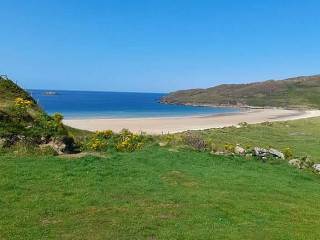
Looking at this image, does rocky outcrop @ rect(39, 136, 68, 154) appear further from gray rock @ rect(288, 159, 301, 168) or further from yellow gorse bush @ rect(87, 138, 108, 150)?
gray rock @ rect(288, 159, 301, 168)

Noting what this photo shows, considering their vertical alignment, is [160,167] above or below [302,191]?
above

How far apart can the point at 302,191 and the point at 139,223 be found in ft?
32.1

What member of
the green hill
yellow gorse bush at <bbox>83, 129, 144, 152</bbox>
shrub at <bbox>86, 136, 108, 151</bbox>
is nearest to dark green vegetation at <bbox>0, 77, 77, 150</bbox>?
the green hill

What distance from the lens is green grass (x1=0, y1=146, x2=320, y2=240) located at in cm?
1105

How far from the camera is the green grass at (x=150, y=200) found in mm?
11055

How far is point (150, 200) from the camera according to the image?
13898 mm

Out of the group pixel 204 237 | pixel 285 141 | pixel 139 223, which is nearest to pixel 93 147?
pixel 139 223

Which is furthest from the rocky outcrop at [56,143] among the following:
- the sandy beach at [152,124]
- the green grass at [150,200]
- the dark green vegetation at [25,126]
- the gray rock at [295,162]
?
the sandy beach at [152,124]

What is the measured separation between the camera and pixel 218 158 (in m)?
23.5

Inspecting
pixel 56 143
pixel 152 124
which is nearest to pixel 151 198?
→ pixel 56 143

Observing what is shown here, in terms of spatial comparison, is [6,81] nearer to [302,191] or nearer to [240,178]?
[240,178]

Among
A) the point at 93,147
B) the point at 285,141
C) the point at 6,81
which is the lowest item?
the point at 285,141

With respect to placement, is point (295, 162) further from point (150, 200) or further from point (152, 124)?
point (152, 124)

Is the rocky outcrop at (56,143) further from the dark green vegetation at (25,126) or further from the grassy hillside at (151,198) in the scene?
the grassy hillside at (151,198)
